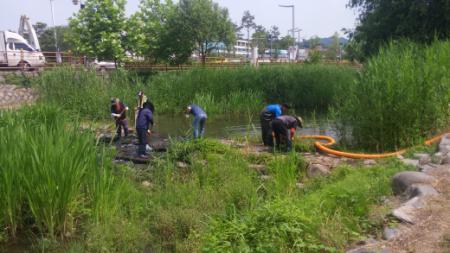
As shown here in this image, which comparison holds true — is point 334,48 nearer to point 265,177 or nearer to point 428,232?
point 265,177

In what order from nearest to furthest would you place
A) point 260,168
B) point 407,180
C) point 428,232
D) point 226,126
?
1. point 428,232
2. point 407,180
3. point 260,168
4. point 226,126

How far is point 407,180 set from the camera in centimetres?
464

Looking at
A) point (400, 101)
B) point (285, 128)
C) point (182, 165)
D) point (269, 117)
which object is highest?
point (400, 101)

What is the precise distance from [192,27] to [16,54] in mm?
10390

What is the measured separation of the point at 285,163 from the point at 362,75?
11.4 feet

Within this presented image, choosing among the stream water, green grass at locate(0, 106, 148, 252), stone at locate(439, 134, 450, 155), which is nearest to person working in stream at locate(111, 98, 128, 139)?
the stream water

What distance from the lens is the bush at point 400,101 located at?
7.83m

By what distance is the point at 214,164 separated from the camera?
7.07 metres

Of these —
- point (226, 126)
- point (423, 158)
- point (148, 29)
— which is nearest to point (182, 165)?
point (423, 158)

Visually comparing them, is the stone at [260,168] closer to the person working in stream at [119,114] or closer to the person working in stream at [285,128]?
the person working in stream at [285,128]

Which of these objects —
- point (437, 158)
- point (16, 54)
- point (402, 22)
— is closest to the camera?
point (437, 158)

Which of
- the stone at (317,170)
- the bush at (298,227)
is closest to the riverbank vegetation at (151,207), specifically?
the bush at (298,227)

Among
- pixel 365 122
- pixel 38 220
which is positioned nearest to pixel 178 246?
pixel 38 220

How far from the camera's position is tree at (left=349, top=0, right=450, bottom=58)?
12.8 meters
